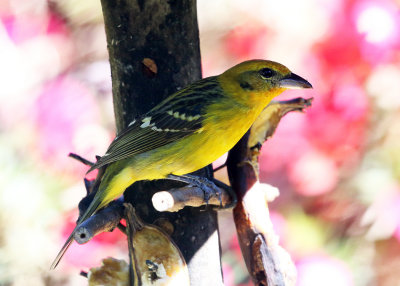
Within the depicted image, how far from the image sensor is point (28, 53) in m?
4.08

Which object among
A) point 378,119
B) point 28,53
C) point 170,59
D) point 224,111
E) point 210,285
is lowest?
point 210,285

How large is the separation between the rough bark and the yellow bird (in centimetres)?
14

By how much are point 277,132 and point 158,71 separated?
1136mm

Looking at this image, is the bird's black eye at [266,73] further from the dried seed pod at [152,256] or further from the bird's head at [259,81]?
Result: the dried seed pod at [152,256]

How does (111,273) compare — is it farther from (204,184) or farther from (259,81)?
(259,81)

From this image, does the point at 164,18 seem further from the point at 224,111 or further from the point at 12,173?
the point at 12,173

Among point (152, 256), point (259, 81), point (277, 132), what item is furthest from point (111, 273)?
point (277, 132)

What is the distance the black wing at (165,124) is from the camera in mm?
2908

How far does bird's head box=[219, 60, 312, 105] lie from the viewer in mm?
2932

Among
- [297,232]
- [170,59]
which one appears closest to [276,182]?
[297,232]

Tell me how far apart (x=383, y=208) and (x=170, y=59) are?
5.55 ft

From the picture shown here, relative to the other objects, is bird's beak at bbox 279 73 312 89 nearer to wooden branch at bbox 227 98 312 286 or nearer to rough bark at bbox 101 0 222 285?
wooden branch at bbox 227 98 312 286

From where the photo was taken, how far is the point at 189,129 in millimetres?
2904

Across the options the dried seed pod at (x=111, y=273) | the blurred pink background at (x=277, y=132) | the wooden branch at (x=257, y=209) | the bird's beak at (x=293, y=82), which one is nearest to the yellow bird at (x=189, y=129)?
the bird's beak at (x=293, y=82)
